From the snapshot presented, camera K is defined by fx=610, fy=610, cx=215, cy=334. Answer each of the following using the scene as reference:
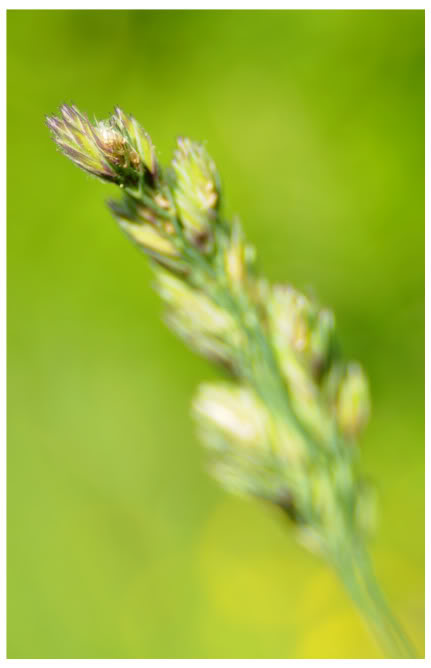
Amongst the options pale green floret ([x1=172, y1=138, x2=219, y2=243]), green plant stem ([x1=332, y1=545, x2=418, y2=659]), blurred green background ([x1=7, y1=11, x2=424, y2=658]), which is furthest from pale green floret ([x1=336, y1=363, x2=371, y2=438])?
blurred green background ([x1=7, y1=11, x2=424, y2=658])

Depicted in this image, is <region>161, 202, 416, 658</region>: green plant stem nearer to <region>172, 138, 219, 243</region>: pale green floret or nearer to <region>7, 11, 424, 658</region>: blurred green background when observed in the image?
<region>172, 138, 219, 243</region>: pale green floret

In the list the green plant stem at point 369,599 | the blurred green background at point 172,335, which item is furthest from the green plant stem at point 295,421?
the blurred green background at point 172,335

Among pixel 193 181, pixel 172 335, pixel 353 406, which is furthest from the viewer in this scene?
pixel 172 335

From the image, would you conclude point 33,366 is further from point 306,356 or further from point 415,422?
point 306,356

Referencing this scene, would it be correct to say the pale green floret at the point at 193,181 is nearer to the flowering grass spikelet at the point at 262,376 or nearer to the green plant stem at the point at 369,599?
the flowering grass spikelet at the point at 262,376

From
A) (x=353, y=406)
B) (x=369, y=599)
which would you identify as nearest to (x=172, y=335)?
(x=353, y=406)

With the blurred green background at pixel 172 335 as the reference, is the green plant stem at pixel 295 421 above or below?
below

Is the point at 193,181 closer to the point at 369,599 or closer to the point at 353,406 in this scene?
the point at 353,406
